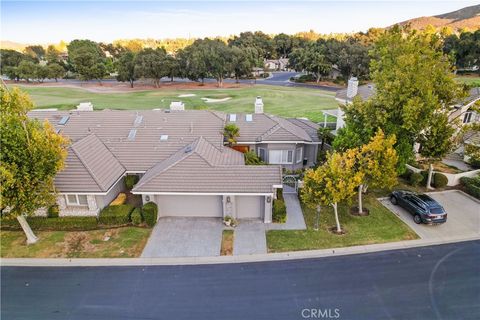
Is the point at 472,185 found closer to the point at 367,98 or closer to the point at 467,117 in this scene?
the point at 367,98

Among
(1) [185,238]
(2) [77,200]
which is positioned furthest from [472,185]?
(2) [77,200]

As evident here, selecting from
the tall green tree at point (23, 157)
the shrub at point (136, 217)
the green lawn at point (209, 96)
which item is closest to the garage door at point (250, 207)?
the shrub at point (136, 217)

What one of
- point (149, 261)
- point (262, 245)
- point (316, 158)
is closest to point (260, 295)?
point (262, 245)

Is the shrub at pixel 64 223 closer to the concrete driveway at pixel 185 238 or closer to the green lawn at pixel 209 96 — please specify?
the concrete driveway at pixel 185 238

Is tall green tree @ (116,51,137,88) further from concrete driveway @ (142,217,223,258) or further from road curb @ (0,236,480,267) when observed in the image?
road curb @ (0,236,480,267)

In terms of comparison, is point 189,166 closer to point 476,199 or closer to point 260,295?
point 260,295
